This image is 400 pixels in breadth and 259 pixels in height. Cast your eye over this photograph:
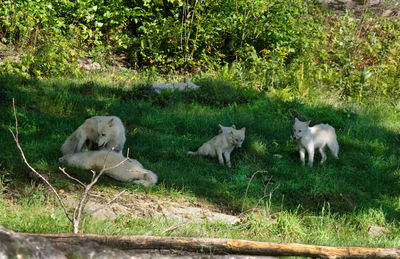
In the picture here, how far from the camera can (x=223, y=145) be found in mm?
8672

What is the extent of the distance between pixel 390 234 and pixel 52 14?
37.8 feet

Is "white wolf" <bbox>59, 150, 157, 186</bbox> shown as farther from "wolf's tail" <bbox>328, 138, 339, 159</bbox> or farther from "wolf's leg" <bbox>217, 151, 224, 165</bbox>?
"wolf's tail" <bbox>328, 138, 339, 159</bbox>

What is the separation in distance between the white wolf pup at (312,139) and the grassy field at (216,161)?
0.76 feet

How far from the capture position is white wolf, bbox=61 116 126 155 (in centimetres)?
782

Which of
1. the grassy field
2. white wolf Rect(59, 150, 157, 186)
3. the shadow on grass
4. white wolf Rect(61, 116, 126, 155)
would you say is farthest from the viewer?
white wolf Rect(61, 116, 126, 155)

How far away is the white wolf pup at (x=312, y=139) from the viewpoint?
8805 mm

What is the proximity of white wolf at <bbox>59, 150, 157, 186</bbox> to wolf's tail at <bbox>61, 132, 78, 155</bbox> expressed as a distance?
50 centimetres

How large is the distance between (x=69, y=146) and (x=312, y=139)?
435 centimetres

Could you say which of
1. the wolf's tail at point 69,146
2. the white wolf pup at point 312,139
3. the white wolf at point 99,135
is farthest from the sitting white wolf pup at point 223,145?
the wolf's tail at point 69,146

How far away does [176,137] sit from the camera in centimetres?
950

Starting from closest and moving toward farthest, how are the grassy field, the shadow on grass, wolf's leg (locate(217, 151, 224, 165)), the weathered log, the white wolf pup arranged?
the weathered log
the grassy field
the shadow on grass
wolf's leg (locate(217, 151, 224, 165))
the white wolf pup

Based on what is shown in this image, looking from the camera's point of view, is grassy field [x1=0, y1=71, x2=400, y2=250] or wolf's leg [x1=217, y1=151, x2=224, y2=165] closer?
grassy field [x1=0, y1=71, x2=400, y2=250]

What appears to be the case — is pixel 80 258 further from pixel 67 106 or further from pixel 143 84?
pixel 143 84

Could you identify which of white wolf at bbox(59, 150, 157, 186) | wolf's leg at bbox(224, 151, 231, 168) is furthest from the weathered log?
wolf's leg at bbox(224, 151, 231, 168)
